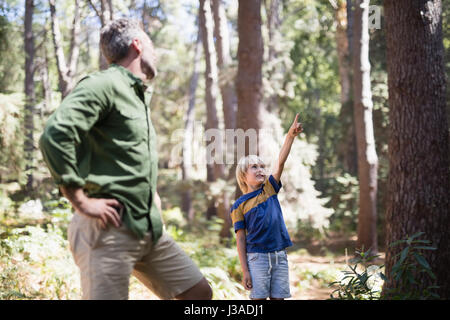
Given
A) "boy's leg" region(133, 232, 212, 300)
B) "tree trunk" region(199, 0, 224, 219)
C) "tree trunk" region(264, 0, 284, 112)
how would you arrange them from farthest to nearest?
"tree trunk" region(199, 0, 224, 219)
"tree trunk" region(264, 0, 284, 112)
"boy's leg" region(133, 232, 212, 300)

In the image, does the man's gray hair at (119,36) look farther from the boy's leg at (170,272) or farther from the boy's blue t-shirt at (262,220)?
the boy's blue t-shirt at (262,220)

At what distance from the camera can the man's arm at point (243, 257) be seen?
155 inches

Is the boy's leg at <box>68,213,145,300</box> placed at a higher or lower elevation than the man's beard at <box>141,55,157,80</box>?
lower

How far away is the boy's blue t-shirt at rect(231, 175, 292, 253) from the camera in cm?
394

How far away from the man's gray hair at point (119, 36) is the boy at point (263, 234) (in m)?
1.66

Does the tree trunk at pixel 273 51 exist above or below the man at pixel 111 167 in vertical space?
above

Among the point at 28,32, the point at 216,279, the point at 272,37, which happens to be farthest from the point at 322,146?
the point at 216,279

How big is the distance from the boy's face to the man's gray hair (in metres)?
1.78

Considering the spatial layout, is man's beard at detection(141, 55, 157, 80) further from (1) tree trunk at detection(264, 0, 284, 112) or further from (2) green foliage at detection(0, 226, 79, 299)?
(1) tree trunk at detection(264, 0, 284, 112)

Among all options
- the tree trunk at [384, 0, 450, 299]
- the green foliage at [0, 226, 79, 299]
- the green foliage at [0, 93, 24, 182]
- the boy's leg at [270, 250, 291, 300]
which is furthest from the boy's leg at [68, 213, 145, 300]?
the green foliage at [0, 93, 24, 182]

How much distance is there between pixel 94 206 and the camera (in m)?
2.43

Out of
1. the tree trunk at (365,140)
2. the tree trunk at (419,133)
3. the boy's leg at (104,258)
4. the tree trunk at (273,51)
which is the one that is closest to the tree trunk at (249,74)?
the tree trunk at (365,140)
